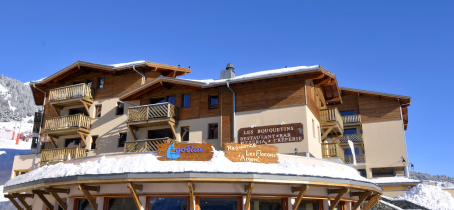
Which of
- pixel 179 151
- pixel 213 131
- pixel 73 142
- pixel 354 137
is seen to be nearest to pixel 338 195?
pixel 179 151

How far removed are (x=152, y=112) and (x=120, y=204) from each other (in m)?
10.7

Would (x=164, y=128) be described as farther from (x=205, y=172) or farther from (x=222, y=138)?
(x=205, y=172)

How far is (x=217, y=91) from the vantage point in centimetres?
2462

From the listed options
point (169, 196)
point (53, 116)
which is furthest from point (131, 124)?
point (169, 196)

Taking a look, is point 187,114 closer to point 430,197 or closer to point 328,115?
point 328,115

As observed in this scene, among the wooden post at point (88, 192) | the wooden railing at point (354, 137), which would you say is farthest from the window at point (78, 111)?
the wooden railing at point (354, 137)

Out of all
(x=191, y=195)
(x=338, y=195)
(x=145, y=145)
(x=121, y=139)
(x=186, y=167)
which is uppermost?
(x=121, y=139)

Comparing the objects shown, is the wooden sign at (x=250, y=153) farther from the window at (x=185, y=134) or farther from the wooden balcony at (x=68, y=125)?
the wooden balcony at (x=68, y=125)

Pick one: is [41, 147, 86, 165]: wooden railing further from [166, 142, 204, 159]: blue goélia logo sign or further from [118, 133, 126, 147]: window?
[166, 142, 204, 159]: blue goélia logo sign

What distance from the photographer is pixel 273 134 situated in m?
22.1

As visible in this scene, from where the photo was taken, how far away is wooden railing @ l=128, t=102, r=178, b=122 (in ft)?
80.3

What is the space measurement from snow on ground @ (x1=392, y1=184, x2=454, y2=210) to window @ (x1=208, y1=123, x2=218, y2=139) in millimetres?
15092

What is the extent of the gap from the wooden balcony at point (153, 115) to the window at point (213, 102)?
2.31 meters

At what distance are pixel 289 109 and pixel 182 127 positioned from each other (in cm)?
727
